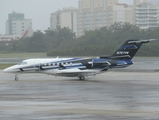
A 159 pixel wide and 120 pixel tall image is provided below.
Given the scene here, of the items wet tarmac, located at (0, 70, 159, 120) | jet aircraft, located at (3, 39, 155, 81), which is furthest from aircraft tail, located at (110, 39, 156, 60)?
wet tarmac, located at (0, 70, 159, 120)

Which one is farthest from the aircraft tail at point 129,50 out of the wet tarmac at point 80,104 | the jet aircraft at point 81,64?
the wet tarmac at point 80,104

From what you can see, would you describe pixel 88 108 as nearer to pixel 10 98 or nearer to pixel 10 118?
pixel 10 118

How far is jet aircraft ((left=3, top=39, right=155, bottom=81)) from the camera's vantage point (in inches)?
1897

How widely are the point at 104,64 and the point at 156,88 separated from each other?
10.4 meters

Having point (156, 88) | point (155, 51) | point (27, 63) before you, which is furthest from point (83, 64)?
point (155, 51)

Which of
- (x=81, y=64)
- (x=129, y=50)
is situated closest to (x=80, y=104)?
(x=81, y=64)

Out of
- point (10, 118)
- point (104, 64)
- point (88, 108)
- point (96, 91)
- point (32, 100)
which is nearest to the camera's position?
point (10, 118)

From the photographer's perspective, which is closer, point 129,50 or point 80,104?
point 80,104

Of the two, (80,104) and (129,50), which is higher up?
(129,50)

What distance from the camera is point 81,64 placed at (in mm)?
48781

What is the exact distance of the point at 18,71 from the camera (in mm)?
49438

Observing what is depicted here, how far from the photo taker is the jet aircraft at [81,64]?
48.2 m

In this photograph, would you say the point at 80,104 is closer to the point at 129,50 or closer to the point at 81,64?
the point at 81,64

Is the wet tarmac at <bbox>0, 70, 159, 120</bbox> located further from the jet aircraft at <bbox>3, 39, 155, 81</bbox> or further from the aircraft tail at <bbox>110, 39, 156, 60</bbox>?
the aircraft tail at <bbox>110, 39, 156, 60</bbox>
